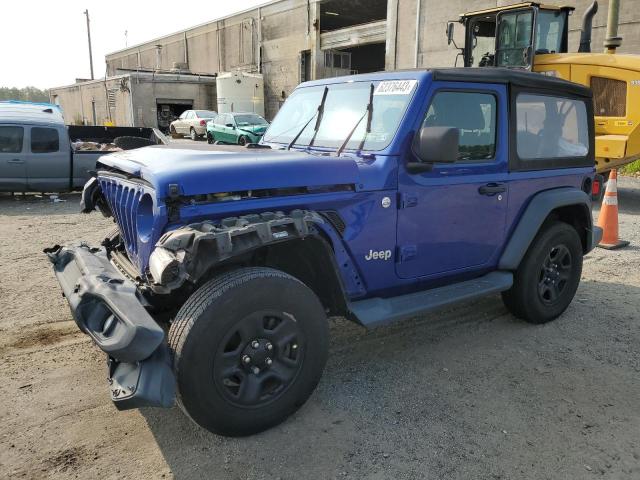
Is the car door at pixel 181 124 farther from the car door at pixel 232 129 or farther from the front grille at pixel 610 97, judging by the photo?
the front grille at pixel 610 97

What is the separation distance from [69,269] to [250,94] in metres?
31.2

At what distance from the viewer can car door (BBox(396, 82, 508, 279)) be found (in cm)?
355

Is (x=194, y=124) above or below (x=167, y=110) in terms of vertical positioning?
below

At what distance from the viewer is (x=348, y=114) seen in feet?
12.5

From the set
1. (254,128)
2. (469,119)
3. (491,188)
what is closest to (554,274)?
(491,188)

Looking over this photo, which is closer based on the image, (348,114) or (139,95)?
(348,114)

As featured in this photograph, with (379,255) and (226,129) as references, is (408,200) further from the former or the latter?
(226,129)

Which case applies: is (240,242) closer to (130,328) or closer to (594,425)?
(130,328)

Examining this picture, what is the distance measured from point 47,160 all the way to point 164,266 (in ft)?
30.7

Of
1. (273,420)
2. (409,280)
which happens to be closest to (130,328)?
(273,420)

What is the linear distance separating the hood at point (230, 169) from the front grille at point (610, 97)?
301 inches

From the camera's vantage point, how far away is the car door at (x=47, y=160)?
10289 mm

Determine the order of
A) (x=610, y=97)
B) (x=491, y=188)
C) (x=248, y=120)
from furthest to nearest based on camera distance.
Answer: (x=248, y=120) → (x=610, y=97) → (x=491, y=188)

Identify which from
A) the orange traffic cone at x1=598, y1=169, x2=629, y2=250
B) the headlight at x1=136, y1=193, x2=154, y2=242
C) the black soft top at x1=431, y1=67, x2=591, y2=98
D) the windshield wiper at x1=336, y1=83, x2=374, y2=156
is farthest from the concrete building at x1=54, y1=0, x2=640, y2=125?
the headlight at x1=136, y1=193, x2=154, y2=242
